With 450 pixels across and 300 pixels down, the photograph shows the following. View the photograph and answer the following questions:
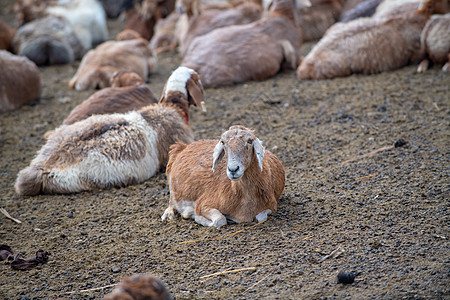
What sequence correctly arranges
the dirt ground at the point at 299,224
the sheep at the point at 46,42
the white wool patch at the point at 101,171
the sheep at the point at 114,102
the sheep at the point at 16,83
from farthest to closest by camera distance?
the sheep at the point at 46,42, the sheep at the point at 16,83, the sheep at the point at 114,102, the white wool patch at the point at 101,171, the dirt ground at the point at 299,224

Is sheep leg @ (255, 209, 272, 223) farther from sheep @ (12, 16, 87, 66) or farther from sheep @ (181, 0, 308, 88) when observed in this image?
sheep @ (12, 16, 87, 66)

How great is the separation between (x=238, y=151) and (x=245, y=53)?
206 inches

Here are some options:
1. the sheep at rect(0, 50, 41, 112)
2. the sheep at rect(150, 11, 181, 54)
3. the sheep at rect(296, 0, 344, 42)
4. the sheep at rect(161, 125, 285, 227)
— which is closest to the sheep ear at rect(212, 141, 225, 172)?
the sheep at rect(161, 125, 285, 227)

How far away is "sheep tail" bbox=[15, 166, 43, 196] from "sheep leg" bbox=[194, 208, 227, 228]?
218 cm

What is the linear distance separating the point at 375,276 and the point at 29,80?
7.58 metres

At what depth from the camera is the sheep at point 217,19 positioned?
1079cm

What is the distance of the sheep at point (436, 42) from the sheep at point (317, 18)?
3.57 m

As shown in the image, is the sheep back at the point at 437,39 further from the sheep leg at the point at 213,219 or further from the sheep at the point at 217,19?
the sheep leg at the point at 213,219

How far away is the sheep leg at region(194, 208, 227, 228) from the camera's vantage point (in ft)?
14.9

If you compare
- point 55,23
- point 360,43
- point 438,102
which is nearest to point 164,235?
point 438,102

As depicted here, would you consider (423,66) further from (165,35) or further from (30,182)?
(165,35)

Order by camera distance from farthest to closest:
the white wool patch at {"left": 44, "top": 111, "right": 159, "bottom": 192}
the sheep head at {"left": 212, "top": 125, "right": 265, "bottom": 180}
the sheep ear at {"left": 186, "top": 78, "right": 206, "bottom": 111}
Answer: the sheep ear at {"left": 186, "top": 78, "right": 206, "bottom": 111}, the white wool patch at {"left": 44, "top": 111, "right": 159, "bottom": 192}, the sheep head at {"left": 212, "top": 125, "right": 265, "bottom": 180}

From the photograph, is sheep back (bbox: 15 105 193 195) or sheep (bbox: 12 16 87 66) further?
sheep (bbox: 12 16 87 66)

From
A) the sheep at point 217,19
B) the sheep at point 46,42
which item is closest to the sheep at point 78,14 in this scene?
the sheep at point 46,42
